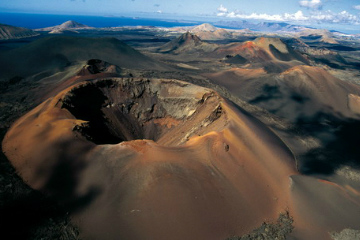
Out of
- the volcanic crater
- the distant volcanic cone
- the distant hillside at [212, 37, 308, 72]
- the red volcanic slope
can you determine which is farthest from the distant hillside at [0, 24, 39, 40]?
the distant volcanic cone

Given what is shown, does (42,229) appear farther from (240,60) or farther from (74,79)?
(240,60)

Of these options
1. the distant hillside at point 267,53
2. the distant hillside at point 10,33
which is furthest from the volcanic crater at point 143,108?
the distant hillside at point 10,33

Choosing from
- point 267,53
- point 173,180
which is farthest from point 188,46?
point 173,180

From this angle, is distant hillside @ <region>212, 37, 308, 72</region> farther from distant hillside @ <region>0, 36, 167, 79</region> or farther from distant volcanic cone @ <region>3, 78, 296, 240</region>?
distant volcanic cone @ <region>3, 78, 296, 240</region>

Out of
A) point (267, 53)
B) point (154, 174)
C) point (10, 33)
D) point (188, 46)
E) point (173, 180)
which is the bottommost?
point (188, 46)

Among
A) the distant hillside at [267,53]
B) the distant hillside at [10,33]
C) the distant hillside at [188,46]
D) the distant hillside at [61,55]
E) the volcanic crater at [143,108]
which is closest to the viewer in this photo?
the volcanic crater at [143,108]

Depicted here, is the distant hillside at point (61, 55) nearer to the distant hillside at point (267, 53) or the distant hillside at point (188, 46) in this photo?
the distant hillside at point (267, 53)

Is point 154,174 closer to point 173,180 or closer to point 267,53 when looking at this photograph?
point 173,180
